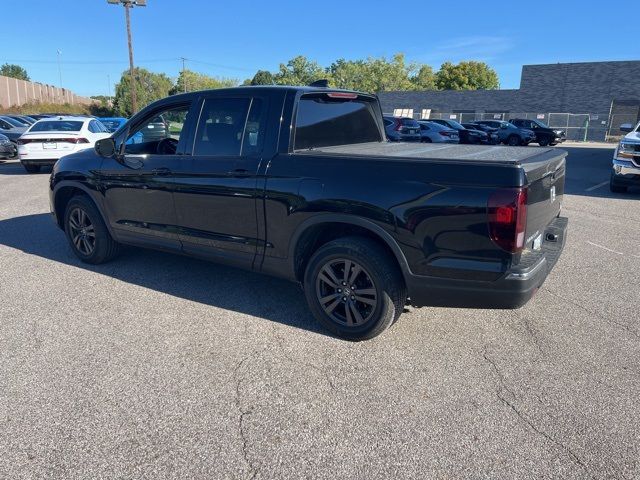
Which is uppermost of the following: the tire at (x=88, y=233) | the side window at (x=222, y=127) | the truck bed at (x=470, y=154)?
the side window at (x=222, y=127)

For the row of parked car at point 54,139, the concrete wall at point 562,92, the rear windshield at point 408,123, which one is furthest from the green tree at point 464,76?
the row of parked car at point 54,139

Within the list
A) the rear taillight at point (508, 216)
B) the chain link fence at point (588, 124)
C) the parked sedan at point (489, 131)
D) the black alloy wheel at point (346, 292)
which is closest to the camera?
the rear taillight at point (508, 216)

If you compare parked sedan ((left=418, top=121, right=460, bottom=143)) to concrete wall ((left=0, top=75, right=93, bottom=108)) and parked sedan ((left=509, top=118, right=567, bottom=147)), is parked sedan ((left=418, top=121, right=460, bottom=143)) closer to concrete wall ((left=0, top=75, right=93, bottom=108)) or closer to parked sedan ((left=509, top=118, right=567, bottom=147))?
parked sedan ((left=509, top=118, right=567, bottom=147))

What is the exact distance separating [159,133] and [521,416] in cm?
436

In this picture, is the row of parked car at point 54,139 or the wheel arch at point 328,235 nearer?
the wheel arch at point 328,235

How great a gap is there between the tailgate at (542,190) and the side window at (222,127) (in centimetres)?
216

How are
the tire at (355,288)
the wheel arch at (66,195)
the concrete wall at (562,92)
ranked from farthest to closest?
1. the concrete wall at (562,92)
2. the wheel arch at (66,195)
3. the tire at (355,288)

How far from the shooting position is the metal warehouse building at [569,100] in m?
39.7

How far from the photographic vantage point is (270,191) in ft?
12.6

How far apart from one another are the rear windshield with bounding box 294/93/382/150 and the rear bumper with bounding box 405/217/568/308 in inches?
60.6

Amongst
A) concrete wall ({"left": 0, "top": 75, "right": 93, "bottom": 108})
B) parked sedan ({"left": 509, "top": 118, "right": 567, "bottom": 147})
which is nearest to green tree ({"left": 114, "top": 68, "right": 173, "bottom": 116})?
concrete wall ({"left": 0, "top": 75, "right": 93, "bottom": 108})

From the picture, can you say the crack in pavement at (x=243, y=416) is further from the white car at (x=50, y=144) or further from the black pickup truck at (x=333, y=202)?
the white car at (x=50, y=144)

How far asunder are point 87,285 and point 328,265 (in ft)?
9.20

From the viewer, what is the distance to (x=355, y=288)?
366 centimetres
